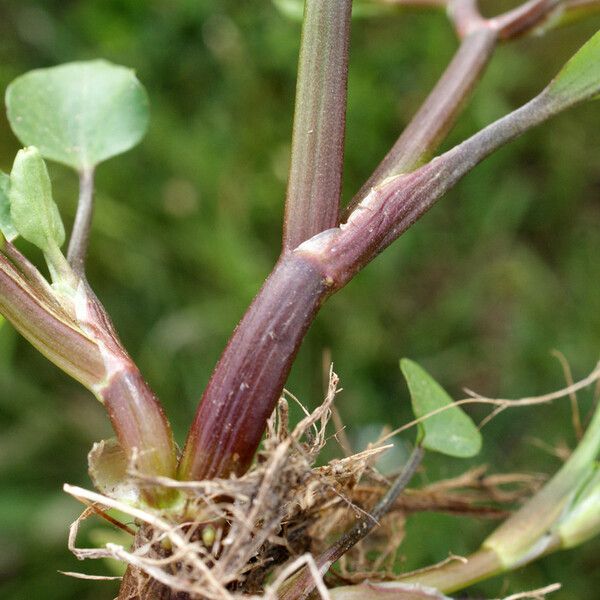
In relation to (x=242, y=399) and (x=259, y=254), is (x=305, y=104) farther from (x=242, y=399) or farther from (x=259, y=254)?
(x=259, y=254)

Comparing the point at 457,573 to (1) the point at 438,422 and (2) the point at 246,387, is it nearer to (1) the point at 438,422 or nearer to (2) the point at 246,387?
(1) the point at 438,422

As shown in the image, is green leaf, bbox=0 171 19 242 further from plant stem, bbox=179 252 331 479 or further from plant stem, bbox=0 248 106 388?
plant stem, bbox=179 252 331 479

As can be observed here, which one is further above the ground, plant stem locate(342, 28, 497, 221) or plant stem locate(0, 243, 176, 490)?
plant stem locate(342, 28, 497, 221)

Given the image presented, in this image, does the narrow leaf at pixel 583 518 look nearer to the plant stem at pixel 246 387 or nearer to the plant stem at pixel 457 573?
the plant stem at pixel 457 573

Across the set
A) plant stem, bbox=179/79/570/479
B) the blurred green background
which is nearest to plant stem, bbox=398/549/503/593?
plant stem, bbox=179/79/570/479

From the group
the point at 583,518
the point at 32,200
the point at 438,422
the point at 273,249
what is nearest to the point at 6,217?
the point at 32,200

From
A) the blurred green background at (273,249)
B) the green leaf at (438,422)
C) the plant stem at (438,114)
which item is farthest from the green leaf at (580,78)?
the blurred green background at (273,249)
